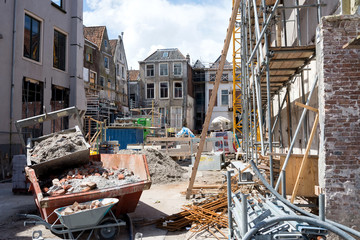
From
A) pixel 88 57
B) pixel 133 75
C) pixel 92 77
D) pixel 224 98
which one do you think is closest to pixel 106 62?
pixel 92 77

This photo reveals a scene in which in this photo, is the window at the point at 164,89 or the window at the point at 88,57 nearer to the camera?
the window at the point at 88,57

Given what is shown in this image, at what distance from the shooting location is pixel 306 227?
3494 millimetres

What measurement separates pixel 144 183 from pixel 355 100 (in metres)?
4.30

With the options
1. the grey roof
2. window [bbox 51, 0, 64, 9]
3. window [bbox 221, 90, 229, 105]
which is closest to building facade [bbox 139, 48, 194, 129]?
the grey roof

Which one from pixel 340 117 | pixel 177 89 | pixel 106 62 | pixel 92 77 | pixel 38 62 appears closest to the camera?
pixel 340 117

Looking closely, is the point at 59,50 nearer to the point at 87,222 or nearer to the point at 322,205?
the point at 87,222

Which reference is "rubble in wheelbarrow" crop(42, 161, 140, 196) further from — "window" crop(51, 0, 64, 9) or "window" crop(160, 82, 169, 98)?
"window" crop(160, 82, 169, 98)

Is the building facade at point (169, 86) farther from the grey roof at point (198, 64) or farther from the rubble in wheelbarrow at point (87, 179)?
the rubble in wheelbarrow at point (87, 179)

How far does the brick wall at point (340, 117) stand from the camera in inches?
199

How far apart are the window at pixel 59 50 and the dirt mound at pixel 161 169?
707 centimetres

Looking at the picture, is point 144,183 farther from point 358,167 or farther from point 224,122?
point 224,122

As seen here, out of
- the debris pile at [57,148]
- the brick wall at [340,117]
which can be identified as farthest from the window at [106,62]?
the brick wall at [340,117]

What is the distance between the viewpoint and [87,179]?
21.3 ft

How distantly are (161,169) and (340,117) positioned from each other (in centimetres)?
1018
